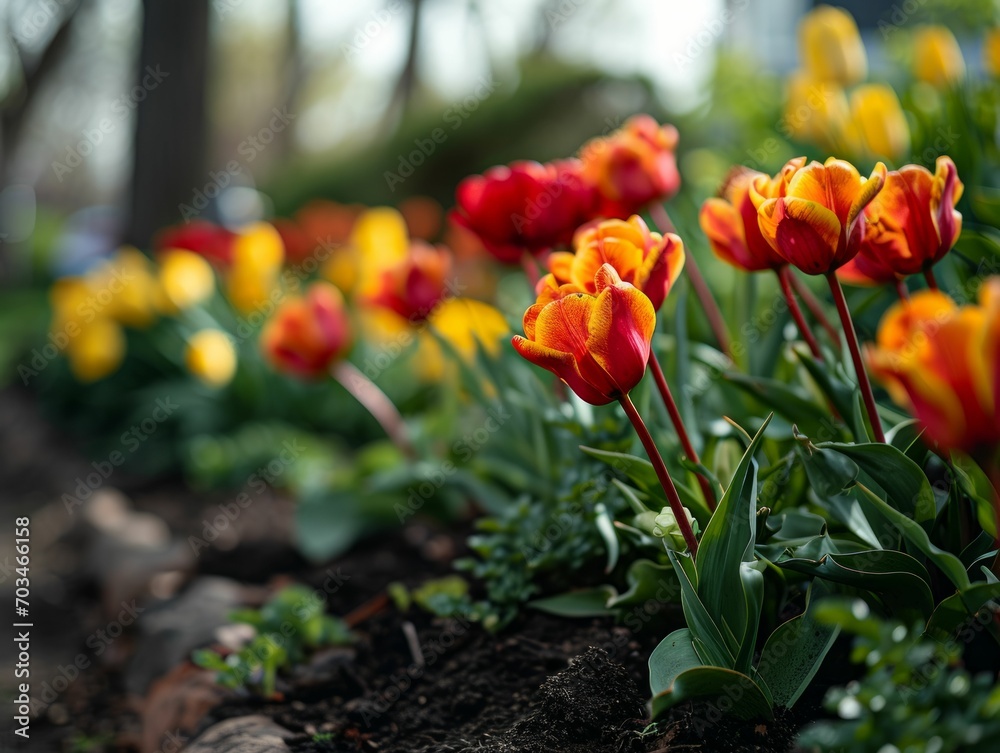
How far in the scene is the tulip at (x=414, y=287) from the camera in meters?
1.96

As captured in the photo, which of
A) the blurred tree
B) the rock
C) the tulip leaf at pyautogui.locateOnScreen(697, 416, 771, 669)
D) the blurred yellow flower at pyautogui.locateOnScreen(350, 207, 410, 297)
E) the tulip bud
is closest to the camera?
the tulip leaf at pyautogui.locateOnScreen(697, 416, 771, 669)

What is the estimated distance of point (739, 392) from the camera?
1573 mm

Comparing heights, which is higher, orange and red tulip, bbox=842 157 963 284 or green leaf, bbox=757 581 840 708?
orange and red tulip, bbox=842 157 963 284

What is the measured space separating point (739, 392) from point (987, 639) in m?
0.58

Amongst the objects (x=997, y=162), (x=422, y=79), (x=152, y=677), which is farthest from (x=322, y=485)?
(x=422, y=79)

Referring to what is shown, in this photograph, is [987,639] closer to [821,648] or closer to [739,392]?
[821,648]

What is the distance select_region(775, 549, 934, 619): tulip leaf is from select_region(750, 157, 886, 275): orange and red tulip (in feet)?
1.11

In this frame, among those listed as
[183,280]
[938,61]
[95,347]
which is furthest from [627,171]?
[95,347]

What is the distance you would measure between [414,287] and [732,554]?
1.11 meters

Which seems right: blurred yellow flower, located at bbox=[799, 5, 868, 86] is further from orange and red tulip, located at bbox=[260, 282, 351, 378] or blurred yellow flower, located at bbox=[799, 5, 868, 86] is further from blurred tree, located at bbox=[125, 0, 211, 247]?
blurred tree, located at bbox=[125, 0, 211, 247]

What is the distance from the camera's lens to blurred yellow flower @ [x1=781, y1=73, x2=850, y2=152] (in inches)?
84.6

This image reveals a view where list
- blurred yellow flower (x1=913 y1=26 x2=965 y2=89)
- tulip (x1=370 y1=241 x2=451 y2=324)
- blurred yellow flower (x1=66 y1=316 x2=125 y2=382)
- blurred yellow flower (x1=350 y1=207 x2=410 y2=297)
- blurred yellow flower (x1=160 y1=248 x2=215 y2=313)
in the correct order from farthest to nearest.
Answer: blurred yellow flower (x1=66 y1=316 x2=125 y2=382), blurred yellow flower (x1=160 y1=248 x2=215 y2=313), blurred yellow flower (x1=350 y1=207 x2=410 y2=297), blurred yellow flower (x1=913 y1=26 x2=965 y2=89), tulip (x1=370 y1=241 x2=451 y2=324)

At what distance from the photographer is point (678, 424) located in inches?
44.9

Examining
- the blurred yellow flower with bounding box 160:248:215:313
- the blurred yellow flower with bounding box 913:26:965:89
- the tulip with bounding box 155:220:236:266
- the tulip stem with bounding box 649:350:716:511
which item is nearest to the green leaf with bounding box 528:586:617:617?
the tulip stem with bounding box 649:350:716:511
